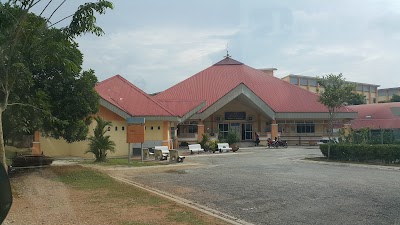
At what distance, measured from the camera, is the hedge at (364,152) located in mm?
20844

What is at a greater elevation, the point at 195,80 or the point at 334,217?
the point at 195,80

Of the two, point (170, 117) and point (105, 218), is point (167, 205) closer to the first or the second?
point (105, 218)

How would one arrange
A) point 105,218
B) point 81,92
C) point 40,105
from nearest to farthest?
point 105,218 → point 40,105 → point 81,92

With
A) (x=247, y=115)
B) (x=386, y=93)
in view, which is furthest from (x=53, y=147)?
(x=386, y=93)

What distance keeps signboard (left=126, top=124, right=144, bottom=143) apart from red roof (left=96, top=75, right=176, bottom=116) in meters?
7.46

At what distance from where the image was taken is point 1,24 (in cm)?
1049

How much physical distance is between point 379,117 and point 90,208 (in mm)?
50557

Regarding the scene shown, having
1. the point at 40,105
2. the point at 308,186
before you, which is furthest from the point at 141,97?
the point at 308,186

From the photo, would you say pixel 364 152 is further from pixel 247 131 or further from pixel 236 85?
pixel 247 131

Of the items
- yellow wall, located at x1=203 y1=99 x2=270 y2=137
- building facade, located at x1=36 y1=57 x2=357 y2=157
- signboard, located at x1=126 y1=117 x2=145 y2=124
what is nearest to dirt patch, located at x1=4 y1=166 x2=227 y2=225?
signboard, located at x1=126 y1=117 x2=145 y2=124

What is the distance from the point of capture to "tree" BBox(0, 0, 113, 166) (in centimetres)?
1067

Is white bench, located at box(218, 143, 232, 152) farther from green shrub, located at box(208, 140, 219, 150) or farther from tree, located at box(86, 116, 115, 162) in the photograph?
tree, located at box(86, 116, 115, 162)

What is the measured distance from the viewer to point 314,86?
9219 centimetres

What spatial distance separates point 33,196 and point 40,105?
407 cm
